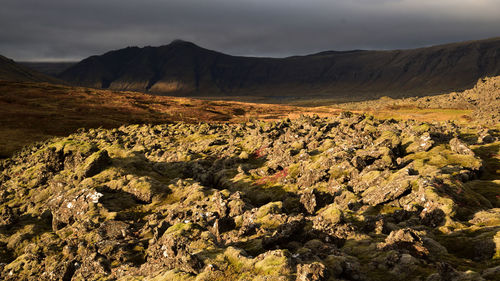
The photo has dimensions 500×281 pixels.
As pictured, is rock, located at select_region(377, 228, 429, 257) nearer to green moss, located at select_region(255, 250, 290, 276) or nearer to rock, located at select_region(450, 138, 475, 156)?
green moss, located at select_region(255, 250, 290, 276)

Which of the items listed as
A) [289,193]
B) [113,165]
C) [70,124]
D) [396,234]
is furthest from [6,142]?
[396,234]

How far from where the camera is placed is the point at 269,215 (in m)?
23.7

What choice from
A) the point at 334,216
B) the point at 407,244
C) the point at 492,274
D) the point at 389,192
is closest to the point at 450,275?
the point at 492,274

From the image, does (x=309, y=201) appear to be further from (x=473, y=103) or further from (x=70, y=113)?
(x=473, y=103)

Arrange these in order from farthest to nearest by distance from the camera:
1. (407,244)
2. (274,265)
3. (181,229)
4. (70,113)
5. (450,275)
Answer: (70,113), (181,229), (407,244), (274,265), (450,275)

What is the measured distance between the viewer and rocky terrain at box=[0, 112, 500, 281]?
16219 millimetres

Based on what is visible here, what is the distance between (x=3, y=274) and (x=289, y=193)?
83.5 ft

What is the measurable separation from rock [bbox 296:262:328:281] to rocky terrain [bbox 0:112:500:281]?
0.17 feet

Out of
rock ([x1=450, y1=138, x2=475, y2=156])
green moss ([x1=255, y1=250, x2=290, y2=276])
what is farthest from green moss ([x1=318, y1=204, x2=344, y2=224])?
rock ([x1=450, y1=138, x2=475, y2=156])

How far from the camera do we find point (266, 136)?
2437 inches

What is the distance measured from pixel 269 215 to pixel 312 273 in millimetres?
10693

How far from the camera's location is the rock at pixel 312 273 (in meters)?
12.9

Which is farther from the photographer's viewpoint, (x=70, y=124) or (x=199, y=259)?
(x=70, y=124)

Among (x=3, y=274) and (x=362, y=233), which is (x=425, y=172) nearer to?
(x=362, y=233)
